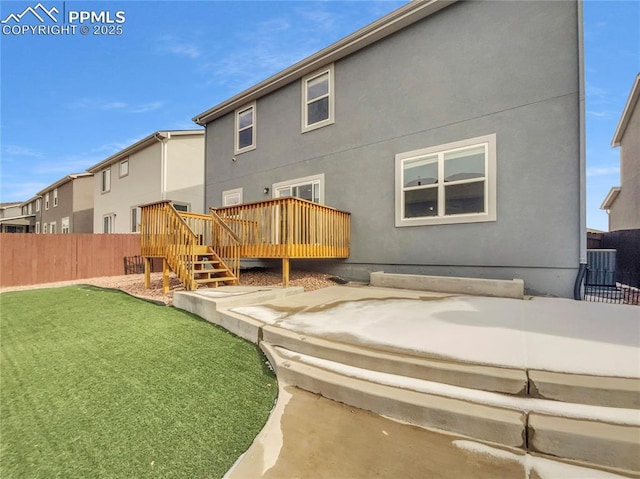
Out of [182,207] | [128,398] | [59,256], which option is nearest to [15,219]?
[182,207]

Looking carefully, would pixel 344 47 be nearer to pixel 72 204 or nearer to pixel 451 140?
pixel 451 140

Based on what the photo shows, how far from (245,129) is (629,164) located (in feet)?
55.9

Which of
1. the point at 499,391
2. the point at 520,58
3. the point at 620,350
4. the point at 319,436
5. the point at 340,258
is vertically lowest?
the point at 319,436

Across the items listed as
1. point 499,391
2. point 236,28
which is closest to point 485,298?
point 499,391

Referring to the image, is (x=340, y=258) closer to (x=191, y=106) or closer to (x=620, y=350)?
(x=620, y=350)

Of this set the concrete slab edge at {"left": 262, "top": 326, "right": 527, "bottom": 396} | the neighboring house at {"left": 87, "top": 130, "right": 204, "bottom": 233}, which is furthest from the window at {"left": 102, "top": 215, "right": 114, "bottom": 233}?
the concrete slab edge at {"left": 262, "top": 326, "right": 527, "bottom": 396}

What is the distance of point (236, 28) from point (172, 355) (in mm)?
10132

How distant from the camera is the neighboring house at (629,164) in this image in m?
11.6

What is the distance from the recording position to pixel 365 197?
7691mm

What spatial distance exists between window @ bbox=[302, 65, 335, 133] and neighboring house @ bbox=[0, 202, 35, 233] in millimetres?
30764

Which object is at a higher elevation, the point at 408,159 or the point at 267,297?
the point at 408,159

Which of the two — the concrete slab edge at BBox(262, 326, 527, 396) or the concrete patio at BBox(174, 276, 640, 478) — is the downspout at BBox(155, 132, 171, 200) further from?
the concrete slab edge at BBox(262, 326, 527, 396)

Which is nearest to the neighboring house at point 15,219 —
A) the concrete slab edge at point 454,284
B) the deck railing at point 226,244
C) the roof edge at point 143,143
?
the roof edge at point 143,143

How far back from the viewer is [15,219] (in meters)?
27.0
